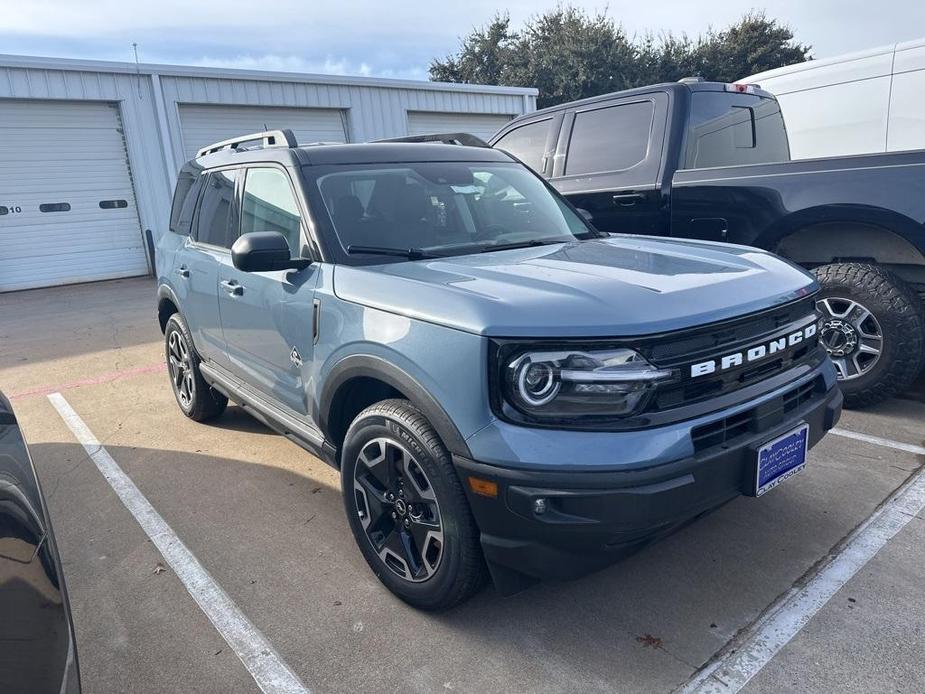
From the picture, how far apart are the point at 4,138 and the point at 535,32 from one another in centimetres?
2897

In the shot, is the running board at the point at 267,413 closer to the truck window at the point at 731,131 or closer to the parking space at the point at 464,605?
the parking space at the point at 464,605

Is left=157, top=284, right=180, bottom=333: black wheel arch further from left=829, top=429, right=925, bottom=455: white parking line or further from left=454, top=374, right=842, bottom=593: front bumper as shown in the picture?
left=829, top=429, right=925, bottom=455: white parking line

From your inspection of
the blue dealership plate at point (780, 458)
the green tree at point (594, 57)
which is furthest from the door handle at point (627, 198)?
the green tree at point (594, 57)

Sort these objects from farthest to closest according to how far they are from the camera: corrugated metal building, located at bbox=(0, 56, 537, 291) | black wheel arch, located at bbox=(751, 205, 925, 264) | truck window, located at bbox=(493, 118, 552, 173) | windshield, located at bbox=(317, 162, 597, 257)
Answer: corrugated metal building, located at bbox=(0, 56, 537, 291) → truck window, located at bbox=(493, 118, 552, 173) → black wheel arch, located at bbox=(751, 205, 925, 264) → windshield, located at bbox=(317, 162, 597, 257)

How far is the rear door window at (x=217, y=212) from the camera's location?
397cm

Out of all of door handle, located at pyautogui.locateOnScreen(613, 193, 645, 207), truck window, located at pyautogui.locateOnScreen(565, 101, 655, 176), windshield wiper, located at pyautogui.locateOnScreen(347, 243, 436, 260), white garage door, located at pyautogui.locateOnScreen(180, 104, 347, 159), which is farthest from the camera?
white garage door, located at pyautogui.locateOnScreen(180, 104, 347, 159)

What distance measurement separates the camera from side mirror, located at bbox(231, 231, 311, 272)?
9.33ft

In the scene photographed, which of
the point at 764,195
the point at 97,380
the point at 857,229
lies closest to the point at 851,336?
the point at 857,229

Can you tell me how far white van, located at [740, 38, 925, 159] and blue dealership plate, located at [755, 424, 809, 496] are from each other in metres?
5.18

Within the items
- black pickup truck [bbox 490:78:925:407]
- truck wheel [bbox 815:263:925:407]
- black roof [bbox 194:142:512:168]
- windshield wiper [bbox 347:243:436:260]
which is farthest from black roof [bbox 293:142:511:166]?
truck wheel [bbox 815:263:925:407]

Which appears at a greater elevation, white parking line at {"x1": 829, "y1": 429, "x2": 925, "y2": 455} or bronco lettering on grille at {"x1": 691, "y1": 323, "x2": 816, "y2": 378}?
bronco lettering on grille at {"x1": 691, "y1": 323, "x2": 816, "y2": 378}

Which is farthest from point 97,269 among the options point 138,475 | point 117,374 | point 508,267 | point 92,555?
point 508,267

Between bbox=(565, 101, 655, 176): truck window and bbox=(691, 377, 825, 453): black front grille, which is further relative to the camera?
bbox=(565, 101, 655, 176): truck window

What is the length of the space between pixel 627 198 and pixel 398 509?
3.33 metres
